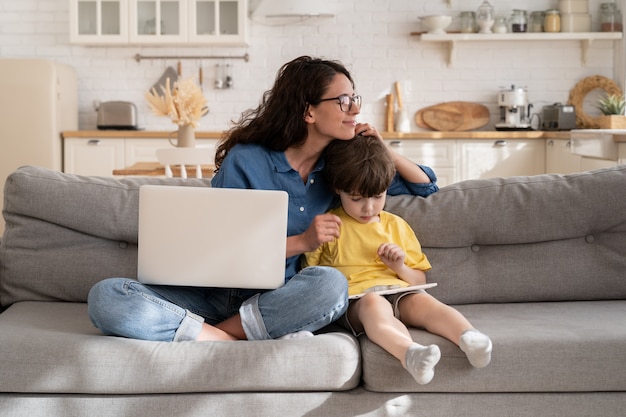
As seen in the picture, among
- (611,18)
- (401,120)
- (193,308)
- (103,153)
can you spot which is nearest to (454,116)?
(401,120)

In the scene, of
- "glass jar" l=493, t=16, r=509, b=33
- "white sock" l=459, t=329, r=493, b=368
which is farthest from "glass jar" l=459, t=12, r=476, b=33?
"white sock" l=459, t=329, r=493, b=368

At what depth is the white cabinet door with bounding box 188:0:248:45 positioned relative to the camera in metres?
6.37

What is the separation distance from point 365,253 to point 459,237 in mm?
361

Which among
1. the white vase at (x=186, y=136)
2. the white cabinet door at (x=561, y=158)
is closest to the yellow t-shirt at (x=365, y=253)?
the white vase at (x=186, y=136)

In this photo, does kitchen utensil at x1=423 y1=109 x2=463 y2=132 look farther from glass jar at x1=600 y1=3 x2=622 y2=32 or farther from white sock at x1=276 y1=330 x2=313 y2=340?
white sock at x1=276 y1=330 x2=313 y2=340

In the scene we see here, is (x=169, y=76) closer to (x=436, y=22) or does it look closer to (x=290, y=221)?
(x=436, y=22)

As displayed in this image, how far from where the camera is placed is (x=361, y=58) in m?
6.55

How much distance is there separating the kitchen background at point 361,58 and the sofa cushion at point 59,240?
13.1ft

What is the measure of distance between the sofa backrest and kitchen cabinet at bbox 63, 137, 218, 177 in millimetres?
3477

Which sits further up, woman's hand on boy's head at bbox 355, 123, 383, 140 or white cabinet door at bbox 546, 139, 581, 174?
woman's hand on boy's head at bbox 355, 123, 383, 140

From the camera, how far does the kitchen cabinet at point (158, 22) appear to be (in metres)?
6.37

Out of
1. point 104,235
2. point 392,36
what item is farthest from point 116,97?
point 104,235

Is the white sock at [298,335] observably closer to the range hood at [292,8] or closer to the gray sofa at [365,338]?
the gray sofa at [365,338]

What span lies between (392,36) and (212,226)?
462 cm
